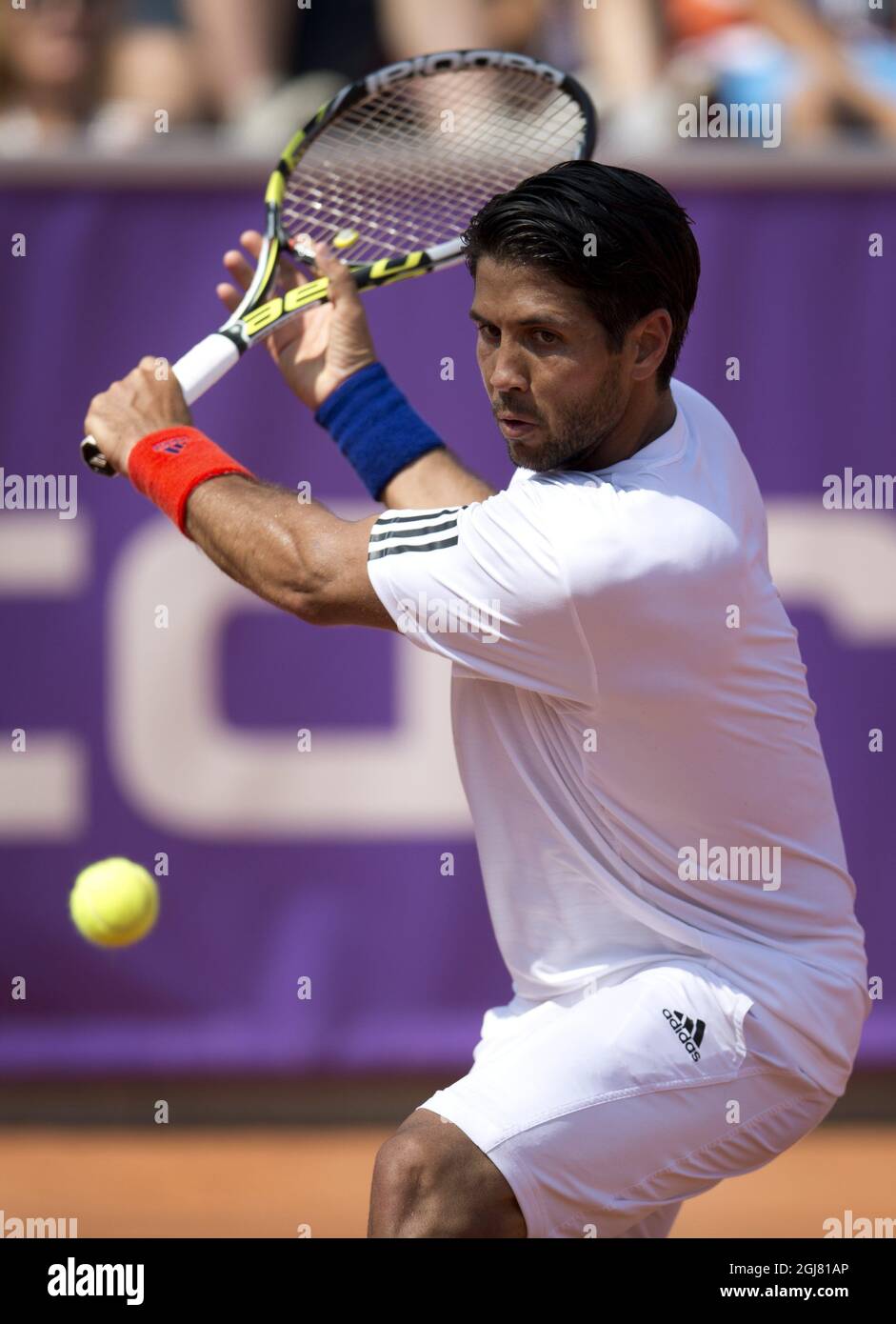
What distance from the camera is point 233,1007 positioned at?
4.74 m

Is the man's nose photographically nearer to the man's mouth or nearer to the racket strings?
the man's mouth

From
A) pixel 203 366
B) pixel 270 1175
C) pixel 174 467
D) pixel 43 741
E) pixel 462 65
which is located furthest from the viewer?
pixel 43 741

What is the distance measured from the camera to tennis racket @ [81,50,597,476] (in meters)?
3.10

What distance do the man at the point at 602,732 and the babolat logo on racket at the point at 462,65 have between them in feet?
2.44

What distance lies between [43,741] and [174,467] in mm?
2192

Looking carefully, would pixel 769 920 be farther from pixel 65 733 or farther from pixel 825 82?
pixel 825 82

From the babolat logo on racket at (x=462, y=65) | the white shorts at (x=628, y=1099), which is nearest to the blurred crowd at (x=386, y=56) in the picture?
the babolat logo on racket at (x=462, y=65)

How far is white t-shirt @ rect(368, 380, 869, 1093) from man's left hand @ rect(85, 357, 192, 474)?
44cm

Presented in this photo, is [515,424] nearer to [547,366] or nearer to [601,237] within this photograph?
[547,366]

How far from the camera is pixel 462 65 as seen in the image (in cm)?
326

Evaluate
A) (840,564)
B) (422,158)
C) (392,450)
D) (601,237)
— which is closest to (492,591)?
(601,237)

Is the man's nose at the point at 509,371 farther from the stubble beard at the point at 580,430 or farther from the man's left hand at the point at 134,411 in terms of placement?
the man's left hand at the point at 134,411

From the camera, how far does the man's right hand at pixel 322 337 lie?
3.08 m
